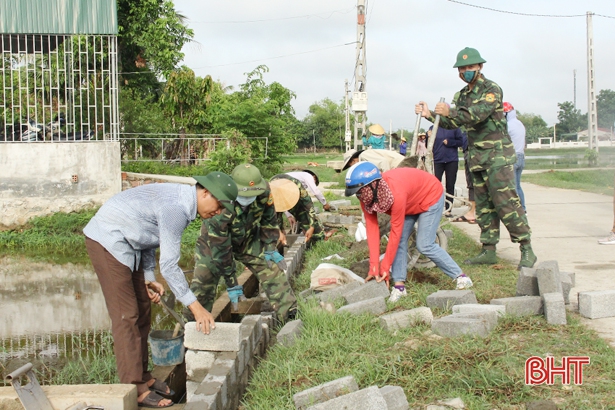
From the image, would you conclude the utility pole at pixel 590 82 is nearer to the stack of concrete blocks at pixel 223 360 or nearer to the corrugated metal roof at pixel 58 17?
the corrugated metal roof at pixel 58 17

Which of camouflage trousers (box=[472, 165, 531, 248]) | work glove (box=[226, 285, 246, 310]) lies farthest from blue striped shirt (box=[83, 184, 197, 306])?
camouflage trousers (box=[472, 165, 531, 248])

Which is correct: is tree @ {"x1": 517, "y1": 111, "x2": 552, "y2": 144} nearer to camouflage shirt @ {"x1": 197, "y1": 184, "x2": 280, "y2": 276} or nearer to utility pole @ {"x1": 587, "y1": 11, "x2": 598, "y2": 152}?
utility pole @ {"x1": 587, "y1": 11, "x2": 598, "y2": 152}

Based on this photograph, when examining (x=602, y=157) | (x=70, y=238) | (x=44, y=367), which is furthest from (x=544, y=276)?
(x=602, y=157)

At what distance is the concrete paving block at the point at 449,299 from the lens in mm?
5066

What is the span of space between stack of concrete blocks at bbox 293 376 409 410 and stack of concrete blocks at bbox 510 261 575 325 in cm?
174

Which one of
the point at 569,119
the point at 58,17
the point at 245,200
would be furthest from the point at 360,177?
the point at 569,119

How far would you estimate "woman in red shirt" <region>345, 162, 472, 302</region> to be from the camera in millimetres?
5320

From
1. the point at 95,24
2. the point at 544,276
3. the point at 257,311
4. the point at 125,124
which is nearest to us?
the point at 544,276

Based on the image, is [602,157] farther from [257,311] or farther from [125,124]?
[257,311]

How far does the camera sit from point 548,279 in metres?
4.85

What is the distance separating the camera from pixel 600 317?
488 centimetres

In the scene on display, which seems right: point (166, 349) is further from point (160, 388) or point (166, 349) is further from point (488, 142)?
point (488, 142)

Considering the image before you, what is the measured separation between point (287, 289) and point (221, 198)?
6.41 feet

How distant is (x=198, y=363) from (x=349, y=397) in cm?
132
